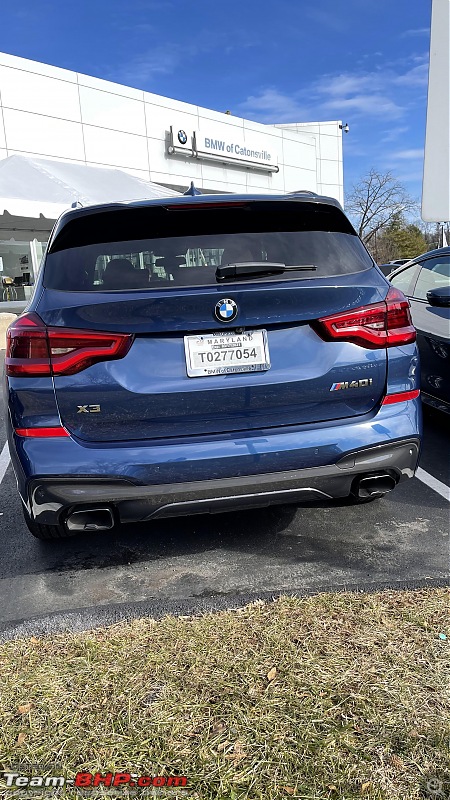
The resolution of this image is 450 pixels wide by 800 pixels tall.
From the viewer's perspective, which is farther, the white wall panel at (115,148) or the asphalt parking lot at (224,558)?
the white wall panel at (115,148)

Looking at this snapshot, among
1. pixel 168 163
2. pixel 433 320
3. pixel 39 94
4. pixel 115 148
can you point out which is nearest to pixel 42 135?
pixel 39 94

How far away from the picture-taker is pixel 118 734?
179 centimetres

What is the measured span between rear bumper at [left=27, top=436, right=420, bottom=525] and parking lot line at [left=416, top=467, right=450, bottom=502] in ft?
4.24

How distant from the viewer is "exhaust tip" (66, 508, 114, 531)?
8.13 feet

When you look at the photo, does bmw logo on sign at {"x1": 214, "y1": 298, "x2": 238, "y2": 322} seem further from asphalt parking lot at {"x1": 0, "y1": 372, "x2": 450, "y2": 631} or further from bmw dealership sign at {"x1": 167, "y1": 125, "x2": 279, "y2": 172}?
bmw dealership sign at {"x1": 167, "y1": 125, "x2": 279, "y2": 172}

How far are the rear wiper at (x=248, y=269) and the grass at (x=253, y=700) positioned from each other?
4.62ft

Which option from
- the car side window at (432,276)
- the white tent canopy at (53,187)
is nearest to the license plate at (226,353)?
the car side window at (432,276)

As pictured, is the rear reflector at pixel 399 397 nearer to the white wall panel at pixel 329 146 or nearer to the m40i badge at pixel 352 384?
the m40i badge at pixel 352 384

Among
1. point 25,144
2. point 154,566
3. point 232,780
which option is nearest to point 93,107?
point 25,144

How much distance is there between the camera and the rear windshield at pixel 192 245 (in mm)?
2453

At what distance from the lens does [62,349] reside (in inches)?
91.2

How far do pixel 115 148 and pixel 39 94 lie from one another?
133 inches

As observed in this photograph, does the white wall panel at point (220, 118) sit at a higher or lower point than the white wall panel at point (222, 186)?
higher

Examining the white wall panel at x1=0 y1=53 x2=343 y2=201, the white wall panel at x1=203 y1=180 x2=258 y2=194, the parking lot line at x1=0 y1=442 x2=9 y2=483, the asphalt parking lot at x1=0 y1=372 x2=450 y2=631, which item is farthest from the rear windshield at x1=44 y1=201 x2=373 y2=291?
the white wall panel at x1=203 y1=180 x2=258 y2=194
